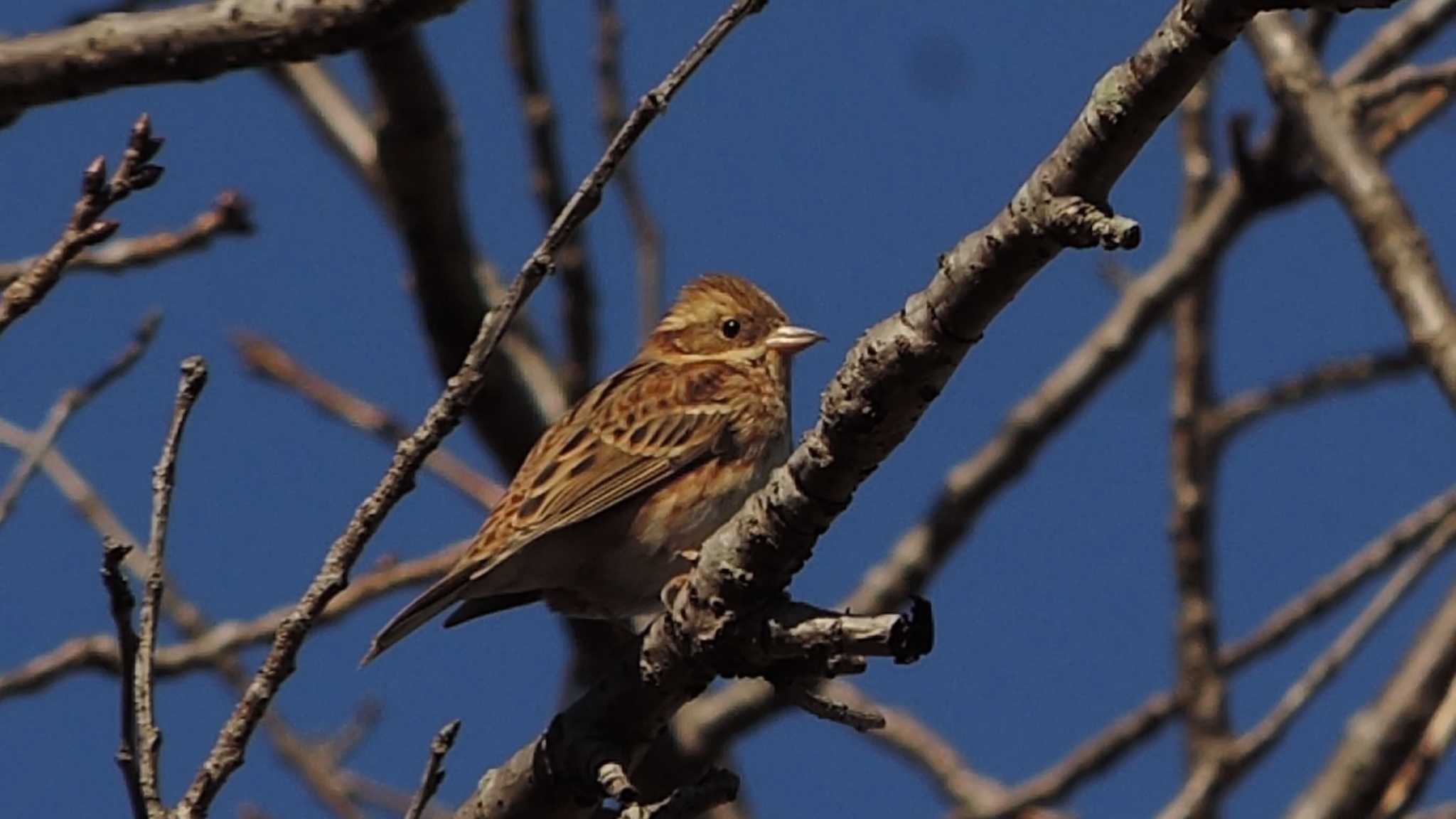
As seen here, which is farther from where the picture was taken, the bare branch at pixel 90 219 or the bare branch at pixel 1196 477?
the bare branch at pixel 1196 477

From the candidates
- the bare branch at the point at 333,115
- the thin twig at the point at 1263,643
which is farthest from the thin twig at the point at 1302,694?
the bare branch at the point at 333,115

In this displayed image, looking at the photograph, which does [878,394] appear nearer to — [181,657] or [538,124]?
[181,657]

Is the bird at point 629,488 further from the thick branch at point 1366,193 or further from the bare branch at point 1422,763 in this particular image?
the bare branch at point 1422,763

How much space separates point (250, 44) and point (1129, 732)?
375 cm

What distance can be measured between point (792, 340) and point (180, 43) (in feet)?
11.3

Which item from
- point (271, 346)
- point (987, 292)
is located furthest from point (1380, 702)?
point (271, 346)

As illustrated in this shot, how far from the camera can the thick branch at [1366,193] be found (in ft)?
18.1

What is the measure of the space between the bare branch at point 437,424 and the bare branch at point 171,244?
1433 millimetres

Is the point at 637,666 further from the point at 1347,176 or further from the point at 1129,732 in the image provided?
the point at 1129,732

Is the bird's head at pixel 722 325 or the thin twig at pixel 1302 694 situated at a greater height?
the bird's head at pixel 722 325

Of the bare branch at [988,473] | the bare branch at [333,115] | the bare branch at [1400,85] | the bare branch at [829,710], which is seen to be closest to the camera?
the bare branch at [829,710]

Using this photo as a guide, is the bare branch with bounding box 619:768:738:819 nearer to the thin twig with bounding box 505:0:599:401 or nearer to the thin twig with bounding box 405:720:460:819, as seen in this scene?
the thin twig with bounding box 405:720:460:819

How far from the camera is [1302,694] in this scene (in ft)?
21.2

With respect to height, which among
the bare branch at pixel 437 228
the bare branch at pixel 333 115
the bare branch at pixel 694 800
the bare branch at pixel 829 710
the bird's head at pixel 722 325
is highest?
the bare branch at pixel 333 115
